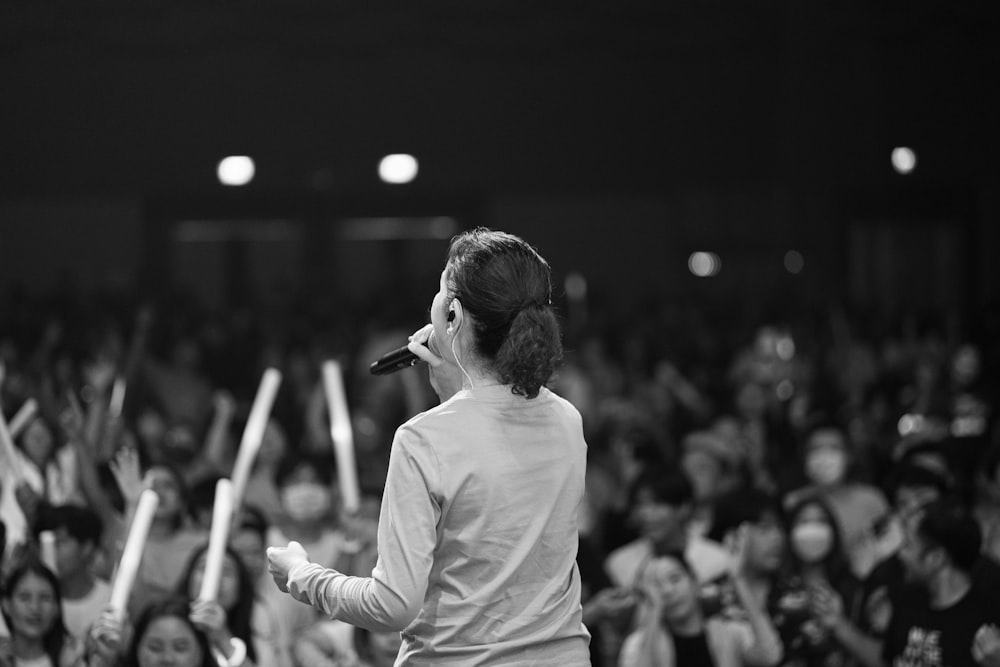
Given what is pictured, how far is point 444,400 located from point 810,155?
1110 centimetres

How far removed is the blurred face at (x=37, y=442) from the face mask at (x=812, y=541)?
2427mm

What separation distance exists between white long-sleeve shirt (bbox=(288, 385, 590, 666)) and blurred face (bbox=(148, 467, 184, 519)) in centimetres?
271

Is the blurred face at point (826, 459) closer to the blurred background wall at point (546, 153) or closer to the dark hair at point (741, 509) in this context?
the dark hair at point (741, 509)

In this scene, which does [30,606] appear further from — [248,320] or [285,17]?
[285,17]

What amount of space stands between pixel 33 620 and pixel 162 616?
0.33 meters

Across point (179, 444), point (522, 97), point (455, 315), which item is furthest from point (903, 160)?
point (455, 315)

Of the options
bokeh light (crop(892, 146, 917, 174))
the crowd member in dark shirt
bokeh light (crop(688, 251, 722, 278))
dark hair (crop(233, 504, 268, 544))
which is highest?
bokeh light (crop(892, 146, 917, 174))

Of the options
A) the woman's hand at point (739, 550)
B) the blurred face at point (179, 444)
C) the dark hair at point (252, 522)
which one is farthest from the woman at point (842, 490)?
the blurred face at point (179, 444)

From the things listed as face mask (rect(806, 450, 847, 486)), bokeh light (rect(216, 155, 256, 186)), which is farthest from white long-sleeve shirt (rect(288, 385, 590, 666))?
bokeh light (rect(216, 155, 256, 186))

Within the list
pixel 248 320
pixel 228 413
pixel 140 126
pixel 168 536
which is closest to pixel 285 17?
pixel 140 126

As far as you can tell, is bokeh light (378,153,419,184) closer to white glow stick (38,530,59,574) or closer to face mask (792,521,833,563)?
face mask (792,521,833,563)

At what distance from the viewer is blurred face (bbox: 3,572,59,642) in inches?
156

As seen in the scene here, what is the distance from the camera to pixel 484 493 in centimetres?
243

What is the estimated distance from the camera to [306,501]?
5.62 meters
